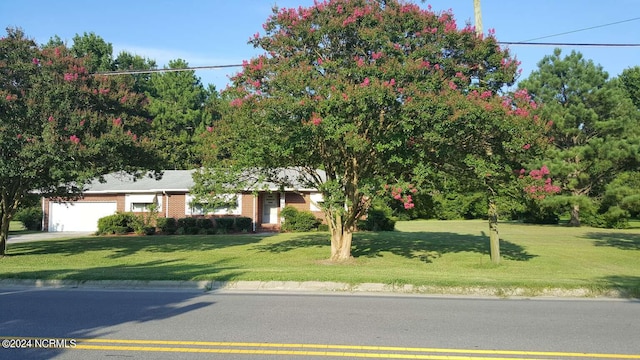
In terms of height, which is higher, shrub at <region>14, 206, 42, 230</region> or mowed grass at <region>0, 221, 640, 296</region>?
shrub at <region>14, 206, 42, 230</region>

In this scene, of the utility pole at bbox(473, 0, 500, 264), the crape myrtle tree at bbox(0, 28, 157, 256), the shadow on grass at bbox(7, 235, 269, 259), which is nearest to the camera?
the crape myrtle tree at bbox(0, 28, 157, 256)

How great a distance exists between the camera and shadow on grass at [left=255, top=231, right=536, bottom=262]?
19.6 m

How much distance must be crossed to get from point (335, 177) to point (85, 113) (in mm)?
8126

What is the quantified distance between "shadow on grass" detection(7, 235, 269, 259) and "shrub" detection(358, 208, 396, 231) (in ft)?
25.4

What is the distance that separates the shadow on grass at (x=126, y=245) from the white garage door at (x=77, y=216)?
7559 millimetres

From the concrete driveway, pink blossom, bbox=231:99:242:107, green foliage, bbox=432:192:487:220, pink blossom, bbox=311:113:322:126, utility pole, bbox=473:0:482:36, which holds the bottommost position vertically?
the concrete driveway

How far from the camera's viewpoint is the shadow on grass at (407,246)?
1958 cm

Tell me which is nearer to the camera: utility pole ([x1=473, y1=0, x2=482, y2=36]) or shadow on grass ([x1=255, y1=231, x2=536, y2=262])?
utility pole ([x1=473, y1=0, x2=482, y2=36])

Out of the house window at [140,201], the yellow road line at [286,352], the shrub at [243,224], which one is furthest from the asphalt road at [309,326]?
the house window at [140,201]

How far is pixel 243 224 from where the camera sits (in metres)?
31.2

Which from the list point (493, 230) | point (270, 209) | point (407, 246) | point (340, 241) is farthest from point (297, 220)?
point (493, 230)

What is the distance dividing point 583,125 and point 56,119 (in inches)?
1295

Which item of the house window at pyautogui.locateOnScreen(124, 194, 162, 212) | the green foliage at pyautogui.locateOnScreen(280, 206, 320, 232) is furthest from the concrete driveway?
the green foliage at pyautogui.locateOnScreen(280, 206, 320, 232)

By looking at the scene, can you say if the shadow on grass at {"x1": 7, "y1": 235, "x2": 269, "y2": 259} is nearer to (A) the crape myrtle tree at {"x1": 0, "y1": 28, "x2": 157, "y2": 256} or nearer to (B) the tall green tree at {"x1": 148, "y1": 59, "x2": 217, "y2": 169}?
(A) the crape myrtle tree at {"x1": 0, "y1": 28, "x2": 157, "y2": 256}
